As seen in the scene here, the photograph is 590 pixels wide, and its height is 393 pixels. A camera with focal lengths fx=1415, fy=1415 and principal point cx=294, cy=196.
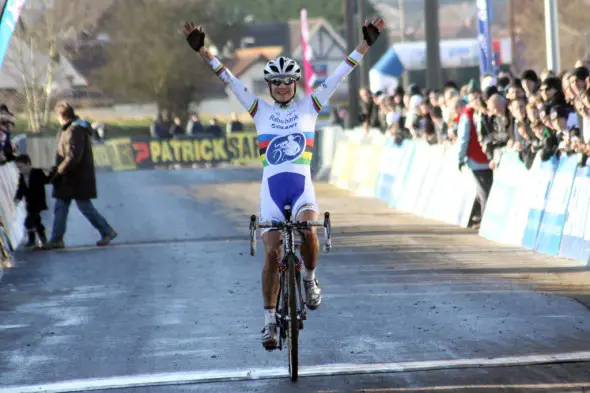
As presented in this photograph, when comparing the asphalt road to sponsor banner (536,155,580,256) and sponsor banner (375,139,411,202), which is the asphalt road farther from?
sponsor banner (375,139,411,202)

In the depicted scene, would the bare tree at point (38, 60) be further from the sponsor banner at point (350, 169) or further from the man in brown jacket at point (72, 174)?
the man in brown jacket at point (72, 174)

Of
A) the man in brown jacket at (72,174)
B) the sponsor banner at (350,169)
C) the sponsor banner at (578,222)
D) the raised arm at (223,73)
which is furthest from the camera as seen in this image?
the sponsor banner at (350,169)

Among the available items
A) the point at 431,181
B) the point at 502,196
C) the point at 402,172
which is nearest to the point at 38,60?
the point at 402,172

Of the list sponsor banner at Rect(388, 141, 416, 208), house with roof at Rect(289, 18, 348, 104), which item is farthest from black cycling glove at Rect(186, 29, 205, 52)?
house with roof at Rect(289, 18, 348, 104)

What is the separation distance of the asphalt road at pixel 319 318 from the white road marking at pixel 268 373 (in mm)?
14

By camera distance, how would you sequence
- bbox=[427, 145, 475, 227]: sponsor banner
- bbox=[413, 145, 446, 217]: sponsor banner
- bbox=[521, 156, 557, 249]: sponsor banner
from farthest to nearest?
1. bbox=[413, 145, 446, 217]: sponsor banner
2. bbox=[427, 145, 475, 227]: sponsor banner
3. bbox=[521, 156, 557, 249]: sponsor banner

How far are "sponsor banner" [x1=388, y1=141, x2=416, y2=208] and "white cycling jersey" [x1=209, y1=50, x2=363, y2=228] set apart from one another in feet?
44.2

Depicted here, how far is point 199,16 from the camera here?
8725 cm

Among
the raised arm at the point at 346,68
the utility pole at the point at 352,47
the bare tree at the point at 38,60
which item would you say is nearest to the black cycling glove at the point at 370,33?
the raised arm at the point at 346,68

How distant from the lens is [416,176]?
75.8ft

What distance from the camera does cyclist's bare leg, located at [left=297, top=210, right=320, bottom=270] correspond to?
969 centimetres

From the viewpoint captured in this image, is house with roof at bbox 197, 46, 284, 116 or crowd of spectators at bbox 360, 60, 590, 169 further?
house with roof at bbox 197, 46, 284, 116

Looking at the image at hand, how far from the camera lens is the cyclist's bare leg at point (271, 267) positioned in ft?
31.6

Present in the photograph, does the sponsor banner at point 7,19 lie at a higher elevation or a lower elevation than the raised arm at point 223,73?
higher
